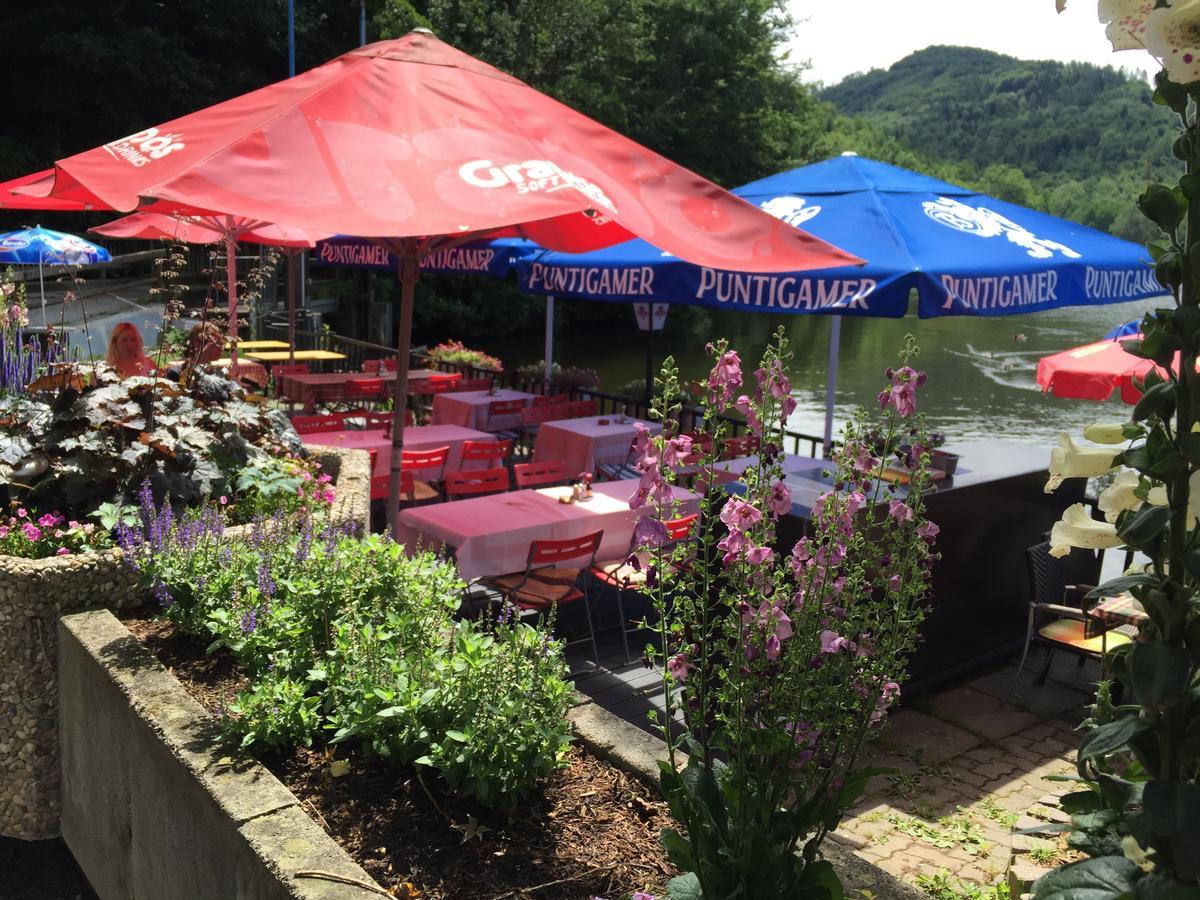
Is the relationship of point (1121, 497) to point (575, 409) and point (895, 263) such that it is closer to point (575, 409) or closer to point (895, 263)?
point (895, 263)

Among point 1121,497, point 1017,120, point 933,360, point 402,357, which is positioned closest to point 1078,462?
point 1121,497

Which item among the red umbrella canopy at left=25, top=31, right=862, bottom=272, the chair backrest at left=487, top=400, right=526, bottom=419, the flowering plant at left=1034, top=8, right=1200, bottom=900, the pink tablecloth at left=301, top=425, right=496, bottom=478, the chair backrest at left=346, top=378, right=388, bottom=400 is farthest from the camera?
the chair backrest at left=346, top=378, right=388, bottom=400

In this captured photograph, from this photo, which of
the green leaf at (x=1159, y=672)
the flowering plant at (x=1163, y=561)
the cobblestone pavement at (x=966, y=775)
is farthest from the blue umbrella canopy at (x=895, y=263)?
the green leaf at (x=1159, y=672)

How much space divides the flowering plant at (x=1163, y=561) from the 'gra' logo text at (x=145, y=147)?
3.57 meters

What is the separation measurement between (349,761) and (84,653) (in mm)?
1355

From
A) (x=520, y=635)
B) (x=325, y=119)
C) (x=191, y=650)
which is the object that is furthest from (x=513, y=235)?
(x=520, y=635)

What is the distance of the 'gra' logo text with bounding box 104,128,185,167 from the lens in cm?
401

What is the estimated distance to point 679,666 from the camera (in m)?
2.16

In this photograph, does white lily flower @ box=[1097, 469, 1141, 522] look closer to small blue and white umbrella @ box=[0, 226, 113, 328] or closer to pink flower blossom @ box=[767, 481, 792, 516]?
pink flower blossom @ box=[767, 481, 792, 516]

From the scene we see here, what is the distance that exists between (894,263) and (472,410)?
6100mm

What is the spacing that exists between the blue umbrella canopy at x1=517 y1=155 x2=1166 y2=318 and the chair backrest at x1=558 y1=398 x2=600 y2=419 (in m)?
3.16

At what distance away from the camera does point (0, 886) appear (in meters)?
4.21

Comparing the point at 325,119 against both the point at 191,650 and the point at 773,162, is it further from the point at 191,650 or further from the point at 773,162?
the point at 773,162

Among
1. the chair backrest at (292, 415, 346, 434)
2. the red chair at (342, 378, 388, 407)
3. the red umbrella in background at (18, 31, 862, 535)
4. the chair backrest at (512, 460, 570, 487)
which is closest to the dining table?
the red chair at (342, 378, 388, 407)
